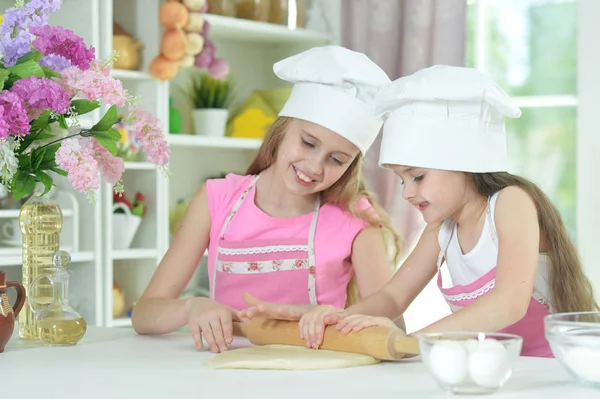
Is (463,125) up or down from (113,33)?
down

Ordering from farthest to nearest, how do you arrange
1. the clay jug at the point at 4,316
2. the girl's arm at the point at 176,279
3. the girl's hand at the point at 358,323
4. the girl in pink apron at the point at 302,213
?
1. the girl in pink apron at the point at 302,213
2. the girl's arm at the point at 176,279
3. the clay jug at the point at 4,316
4. the girl's hand at the point at 358,323

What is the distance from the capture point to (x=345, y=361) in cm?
129

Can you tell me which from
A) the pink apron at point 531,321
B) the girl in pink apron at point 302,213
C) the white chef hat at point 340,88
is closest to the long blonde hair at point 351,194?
the girl in pink apron at point 302,213

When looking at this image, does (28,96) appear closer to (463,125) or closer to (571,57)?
(463,125)

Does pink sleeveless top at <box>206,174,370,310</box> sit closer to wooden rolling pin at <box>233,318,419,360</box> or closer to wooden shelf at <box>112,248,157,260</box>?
wooden rolling pin at <box>233,318,419,360</box>

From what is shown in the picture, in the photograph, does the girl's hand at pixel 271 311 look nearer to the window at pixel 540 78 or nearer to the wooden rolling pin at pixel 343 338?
the wooden rolling pin at pixel 343 338

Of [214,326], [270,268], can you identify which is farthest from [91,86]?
[270,268]

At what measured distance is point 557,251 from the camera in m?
1.71

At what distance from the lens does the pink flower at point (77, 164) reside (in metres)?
1.46

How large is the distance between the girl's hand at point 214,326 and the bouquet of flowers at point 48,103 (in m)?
0.27

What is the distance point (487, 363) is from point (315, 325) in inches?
16.4

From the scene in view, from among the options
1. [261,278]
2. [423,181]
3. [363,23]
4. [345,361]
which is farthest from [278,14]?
[345,361]

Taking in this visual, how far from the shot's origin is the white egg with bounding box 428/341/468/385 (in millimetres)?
1049

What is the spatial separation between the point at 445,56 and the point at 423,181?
1740 millimetres
